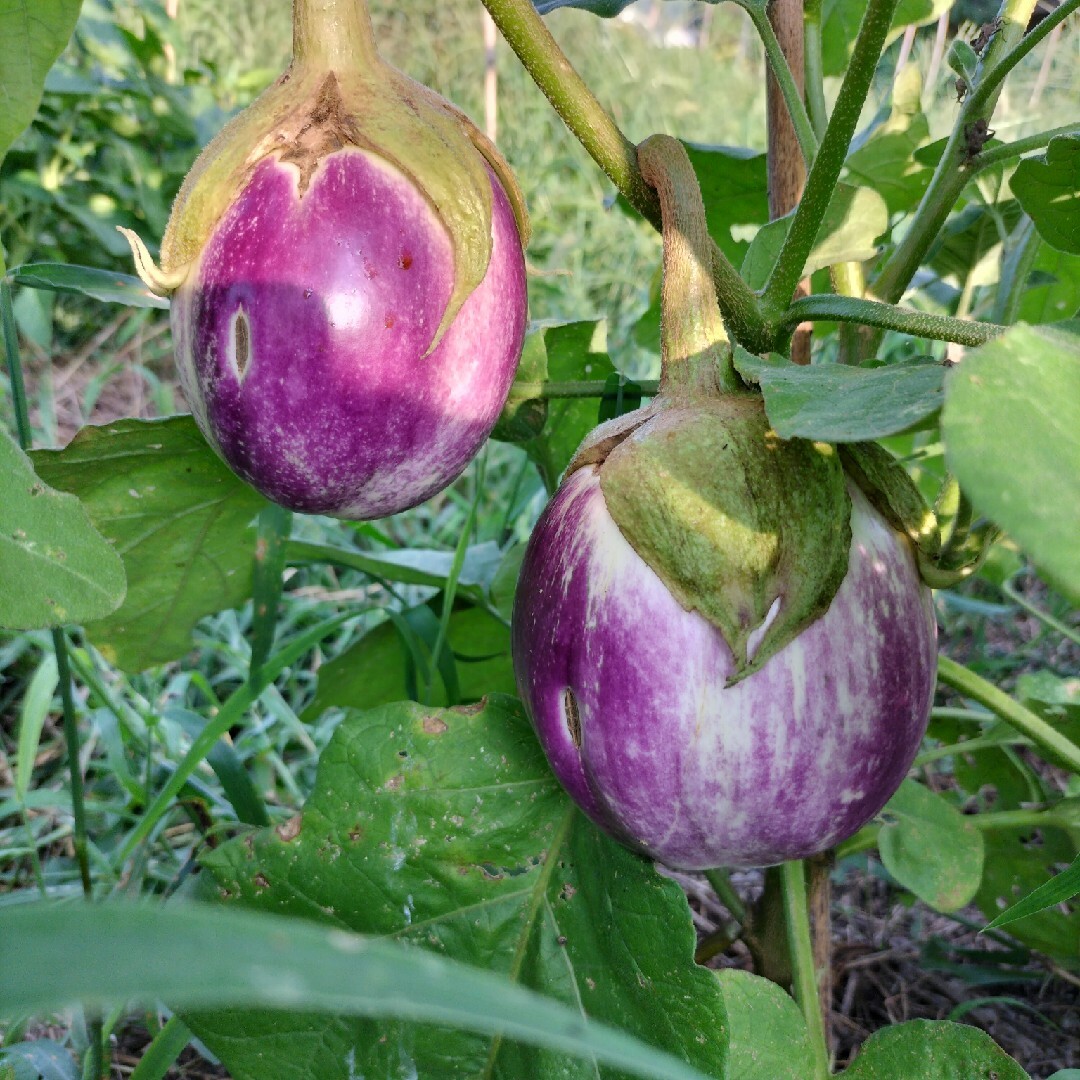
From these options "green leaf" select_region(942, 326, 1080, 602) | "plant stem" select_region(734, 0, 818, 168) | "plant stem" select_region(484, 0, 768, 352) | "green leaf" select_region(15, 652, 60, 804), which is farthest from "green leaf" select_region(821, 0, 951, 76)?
"green leaf" select_region(15, 652, 60, 804)

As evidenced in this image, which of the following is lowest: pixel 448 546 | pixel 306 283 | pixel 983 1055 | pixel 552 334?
pixel 448 546

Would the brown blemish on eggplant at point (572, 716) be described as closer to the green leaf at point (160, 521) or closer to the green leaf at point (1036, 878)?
the green leaf at point (160, 521)

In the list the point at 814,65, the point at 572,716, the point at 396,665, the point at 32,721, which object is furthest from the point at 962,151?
the point at 32,721

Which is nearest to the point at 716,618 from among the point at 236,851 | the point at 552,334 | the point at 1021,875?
the point at 236,851

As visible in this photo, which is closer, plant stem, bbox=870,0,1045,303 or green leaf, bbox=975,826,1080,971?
plant stem, bbox=870,0,1045,303

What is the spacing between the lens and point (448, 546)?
1520 millimetres

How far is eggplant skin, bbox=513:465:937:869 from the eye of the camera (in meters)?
0.47

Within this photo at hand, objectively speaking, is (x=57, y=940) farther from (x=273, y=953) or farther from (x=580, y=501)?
(x=580, y=501)

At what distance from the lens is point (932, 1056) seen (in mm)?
654

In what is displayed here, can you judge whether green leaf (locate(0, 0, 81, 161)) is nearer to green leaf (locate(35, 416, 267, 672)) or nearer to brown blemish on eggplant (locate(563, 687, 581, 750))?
green leaf (locate(35, 416, 267, 672))

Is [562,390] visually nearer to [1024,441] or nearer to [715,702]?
[715,702]

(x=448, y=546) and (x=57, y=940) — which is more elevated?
(x=57, y=940)

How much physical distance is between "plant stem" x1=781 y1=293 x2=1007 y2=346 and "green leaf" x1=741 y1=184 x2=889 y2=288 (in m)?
0.10

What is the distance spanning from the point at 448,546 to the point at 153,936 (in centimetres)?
133
